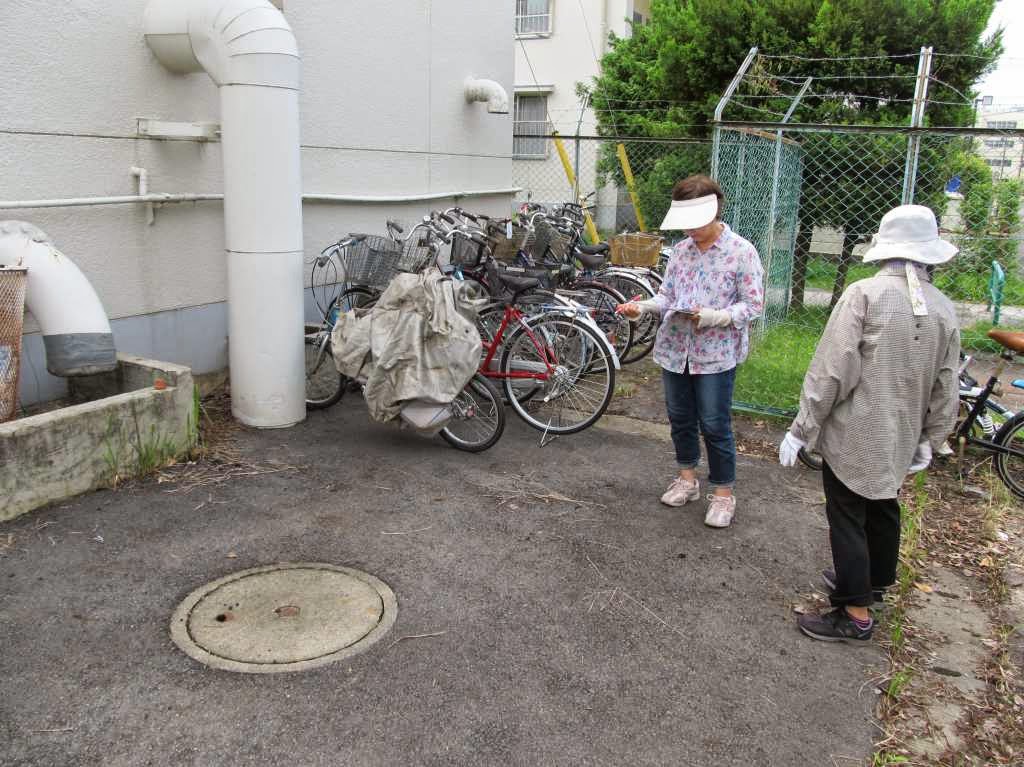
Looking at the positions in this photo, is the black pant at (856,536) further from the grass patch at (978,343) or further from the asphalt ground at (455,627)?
the grass patch at (978,343)

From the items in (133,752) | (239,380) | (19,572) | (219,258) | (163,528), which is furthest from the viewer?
(219,258)

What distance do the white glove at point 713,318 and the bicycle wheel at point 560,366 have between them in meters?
1.56

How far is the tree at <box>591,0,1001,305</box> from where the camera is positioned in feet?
30.0

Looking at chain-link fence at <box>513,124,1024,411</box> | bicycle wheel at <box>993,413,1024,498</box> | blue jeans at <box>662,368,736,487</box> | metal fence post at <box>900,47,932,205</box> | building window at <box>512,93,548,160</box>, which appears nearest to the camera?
blue jeans at <box>662,368,736,487</box>

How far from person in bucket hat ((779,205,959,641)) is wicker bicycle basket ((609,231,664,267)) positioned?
19.6ft

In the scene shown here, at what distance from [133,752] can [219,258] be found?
4.20m

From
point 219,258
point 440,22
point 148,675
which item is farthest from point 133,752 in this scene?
point 440,22

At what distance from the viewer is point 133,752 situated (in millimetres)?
2553

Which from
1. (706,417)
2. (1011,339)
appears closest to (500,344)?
(706,417)

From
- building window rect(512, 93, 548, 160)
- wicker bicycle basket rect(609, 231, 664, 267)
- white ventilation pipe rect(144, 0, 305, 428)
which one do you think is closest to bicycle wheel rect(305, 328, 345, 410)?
white ventilation pipe rect(144, 0, 305, 428)

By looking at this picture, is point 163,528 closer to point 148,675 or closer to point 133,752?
point 148,675

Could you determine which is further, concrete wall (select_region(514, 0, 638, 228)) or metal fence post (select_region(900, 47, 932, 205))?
concrete wall (select_region(514, 0, 638, 228))

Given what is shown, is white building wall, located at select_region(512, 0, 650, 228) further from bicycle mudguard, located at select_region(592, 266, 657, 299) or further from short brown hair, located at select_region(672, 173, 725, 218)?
short brown hair, located at select_region(672, 173, 725, 218)

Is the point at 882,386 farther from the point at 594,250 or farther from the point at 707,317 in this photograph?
the point at 594,250
